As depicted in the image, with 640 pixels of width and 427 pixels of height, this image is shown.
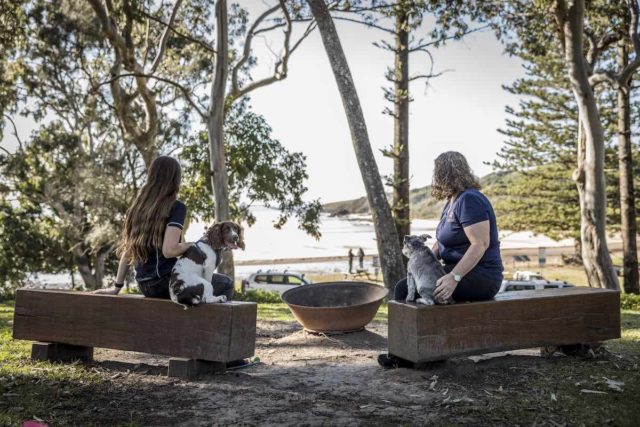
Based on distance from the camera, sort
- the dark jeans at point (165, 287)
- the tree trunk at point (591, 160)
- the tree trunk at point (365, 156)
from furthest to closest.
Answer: the tree trunk at point (591, 160)
the tree trunk at point (365, 156)
the dark jeans at point (165, 287)

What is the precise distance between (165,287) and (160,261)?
195 millimetres

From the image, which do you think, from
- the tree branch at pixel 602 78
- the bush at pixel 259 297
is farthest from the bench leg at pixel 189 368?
the tree branch at pixel 602 78

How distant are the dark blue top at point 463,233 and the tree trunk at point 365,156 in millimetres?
3729

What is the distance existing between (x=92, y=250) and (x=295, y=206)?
11375 mm

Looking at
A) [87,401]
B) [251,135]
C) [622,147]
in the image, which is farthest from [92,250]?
[87,401]

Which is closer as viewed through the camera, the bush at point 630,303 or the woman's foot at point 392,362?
the woman's foot at point 392,362

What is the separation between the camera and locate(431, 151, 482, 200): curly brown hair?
378cm

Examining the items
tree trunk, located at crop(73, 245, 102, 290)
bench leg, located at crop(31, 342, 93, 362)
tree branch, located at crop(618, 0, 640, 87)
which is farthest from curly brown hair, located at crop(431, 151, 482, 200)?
tree trunk, located at crop(73, 245, 102, 290)

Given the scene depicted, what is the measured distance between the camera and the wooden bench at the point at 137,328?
146 inches

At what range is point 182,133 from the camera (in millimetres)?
21031

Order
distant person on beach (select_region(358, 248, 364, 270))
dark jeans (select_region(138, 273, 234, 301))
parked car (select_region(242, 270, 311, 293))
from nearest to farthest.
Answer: dark jeans (select_region(138, 273, 234, 301)) < parked car (select_region(242, 270, 311, 293)) < distant person on beach (select_region(358, 248, 364, 270))

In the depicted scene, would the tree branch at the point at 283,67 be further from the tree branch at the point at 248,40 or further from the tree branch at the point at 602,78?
the tree branch at the point at 602,78

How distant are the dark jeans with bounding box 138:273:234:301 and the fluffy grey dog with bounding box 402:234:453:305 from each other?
53.5 inches

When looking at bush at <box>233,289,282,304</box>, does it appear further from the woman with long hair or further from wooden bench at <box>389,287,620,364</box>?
wooden bench at <box>389,287,620,364</box>
